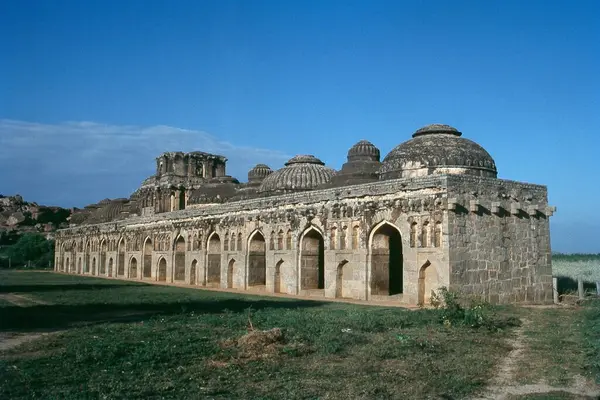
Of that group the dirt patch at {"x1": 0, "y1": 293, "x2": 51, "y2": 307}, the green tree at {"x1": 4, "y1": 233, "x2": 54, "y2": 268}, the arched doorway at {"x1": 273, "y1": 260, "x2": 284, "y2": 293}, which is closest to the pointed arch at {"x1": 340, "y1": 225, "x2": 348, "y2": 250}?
the arched doorway at {"x1": 273, "y1": 260, "x2": 284, "y2": 293}

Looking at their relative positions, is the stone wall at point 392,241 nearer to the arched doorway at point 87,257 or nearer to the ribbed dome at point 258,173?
the ribbed dome at point 258,173

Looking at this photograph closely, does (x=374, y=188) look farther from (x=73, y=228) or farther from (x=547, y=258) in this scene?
(x=73, y=228)

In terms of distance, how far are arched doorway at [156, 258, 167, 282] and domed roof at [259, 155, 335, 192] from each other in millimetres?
9725

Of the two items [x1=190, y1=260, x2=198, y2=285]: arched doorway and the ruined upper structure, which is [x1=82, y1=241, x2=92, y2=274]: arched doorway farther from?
[x1=190, y1=260, x2=198, y2=285]: arched doorway

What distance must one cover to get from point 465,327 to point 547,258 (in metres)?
9.52

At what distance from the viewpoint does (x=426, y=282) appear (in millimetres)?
17922

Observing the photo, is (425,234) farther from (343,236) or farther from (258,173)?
(258,173)

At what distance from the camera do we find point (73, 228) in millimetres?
50875

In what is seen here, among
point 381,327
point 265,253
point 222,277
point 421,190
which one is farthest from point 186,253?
point 381,327

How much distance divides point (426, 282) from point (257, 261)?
9927mm

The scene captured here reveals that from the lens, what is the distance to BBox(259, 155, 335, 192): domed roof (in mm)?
26703

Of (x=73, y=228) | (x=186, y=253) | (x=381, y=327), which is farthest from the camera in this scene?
(x=73, y=228)

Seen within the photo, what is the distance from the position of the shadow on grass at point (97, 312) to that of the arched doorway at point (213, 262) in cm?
1064

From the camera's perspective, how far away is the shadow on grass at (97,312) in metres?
12.4
